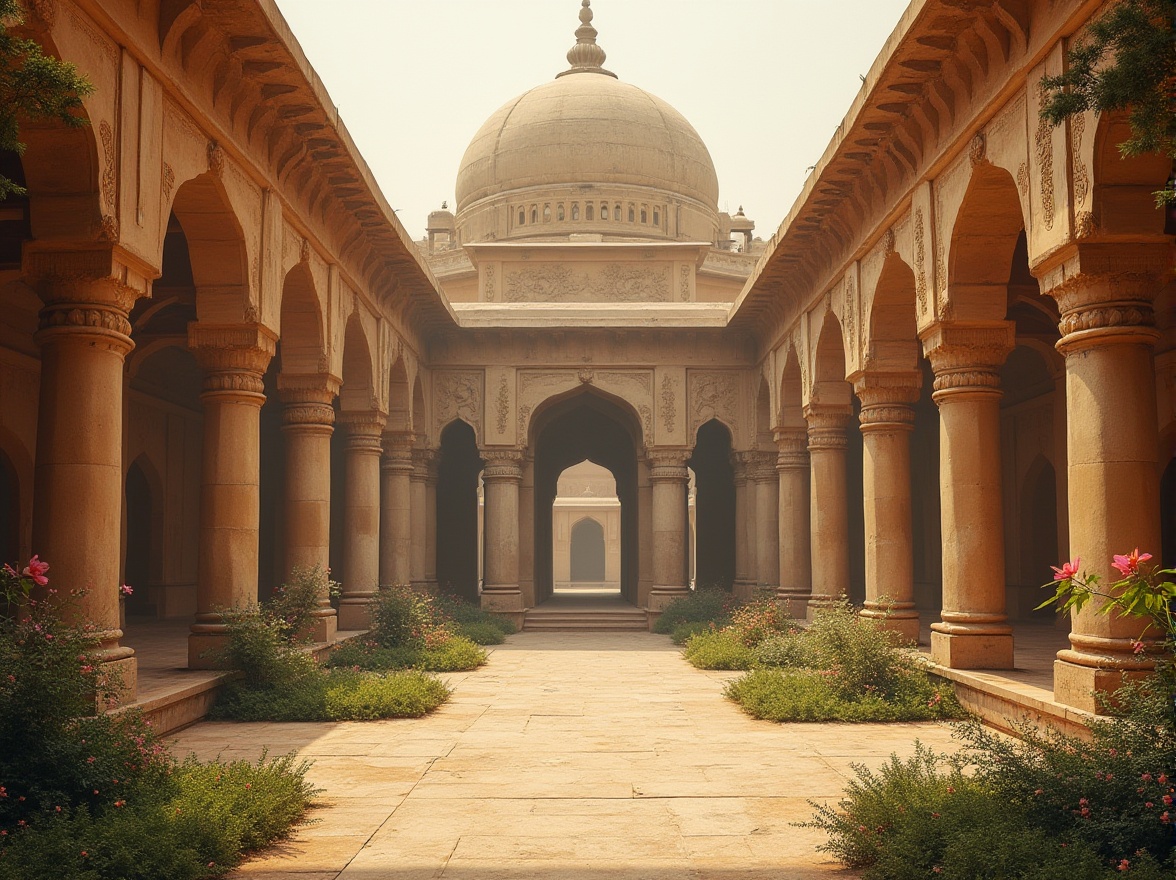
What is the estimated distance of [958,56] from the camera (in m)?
10.1

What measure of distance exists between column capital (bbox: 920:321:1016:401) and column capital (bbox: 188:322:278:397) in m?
6.26

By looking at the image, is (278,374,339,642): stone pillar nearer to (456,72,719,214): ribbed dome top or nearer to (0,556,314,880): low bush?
(0,556,314,880): low bush

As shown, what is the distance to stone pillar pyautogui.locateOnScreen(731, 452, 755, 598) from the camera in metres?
22.8

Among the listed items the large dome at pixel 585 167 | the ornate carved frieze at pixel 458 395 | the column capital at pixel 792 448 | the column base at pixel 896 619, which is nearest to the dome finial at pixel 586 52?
the large dome at pixel 585 167

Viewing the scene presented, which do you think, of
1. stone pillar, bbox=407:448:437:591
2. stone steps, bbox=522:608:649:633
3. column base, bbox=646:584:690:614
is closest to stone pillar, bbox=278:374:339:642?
stone pillar, bbox=407:448:437:591

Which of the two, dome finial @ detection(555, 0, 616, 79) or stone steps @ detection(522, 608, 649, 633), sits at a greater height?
dome finial @ detection(555, 0, 616, 79)

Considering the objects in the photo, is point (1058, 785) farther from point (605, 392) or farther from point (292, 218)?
point (605, 392)

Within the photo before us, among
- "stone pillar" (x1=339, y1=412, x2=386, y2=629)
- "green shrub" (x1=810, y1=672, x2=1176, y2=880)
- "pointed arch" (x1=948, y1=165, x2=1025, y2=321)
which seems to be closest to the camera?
"green shrub" (x1=810, y1=672, x2=1176, y2=880)

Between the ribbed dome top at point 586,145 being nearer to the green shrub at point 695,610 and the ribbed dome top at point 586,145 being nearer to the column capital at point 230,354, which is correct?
the green shrub at point 695,610

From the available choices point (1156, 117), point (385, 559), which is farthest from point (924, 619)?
point (1156, 117)

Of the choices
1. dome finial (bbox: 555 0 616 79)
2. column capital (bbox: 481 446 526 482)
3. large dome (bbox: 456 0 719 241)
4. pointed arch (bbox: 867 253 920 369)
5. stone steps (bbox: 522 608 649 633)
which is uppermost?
dome finial (bbox: 555 0 616 79)

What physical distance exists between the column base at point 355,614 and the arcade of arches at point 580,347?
0.14ft

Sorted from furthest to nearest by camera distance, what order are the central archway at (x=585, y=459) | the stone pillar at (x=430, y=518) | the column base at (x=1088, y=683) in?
the central archway at (x=585, y=459) < the stone pillar at (x=430, y=518) < the column base at (x=1088, y=683)

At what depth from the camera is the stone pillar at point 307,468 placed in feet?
48.0
